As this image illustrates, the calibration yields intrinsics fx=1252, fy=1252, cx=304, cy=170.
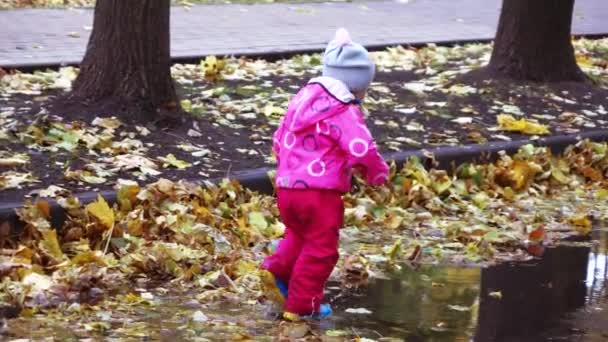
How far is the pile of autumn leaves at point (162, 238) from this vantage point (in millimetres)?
5734

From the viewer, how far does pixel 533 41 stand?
10.9 metres

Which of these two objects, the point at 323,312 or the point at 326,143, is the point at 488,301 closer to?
the point at 323,312

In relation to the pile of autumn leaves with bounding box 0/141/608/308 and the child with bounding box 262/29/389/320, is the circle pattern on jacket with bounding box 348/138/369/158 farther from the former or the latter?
the pile of autumn leaves with bounding box 0/141/608/308

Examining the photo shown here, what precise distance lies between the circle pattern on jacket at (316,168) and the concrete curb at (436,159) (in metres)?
1.63

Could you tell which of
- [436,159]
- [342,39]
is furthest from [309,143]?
[436,159]

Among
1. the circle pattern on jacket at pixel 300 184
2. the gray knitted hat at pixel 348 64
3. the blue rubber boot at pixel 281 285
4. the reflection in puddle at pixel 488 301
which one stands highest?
the gray knitted hat at pixel 348 64

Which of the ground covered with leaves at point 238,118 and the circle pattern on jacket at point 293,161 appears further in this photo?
the ground covered with leaves at point 238,118

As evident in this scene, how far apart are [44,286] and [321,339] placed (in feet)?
4.15

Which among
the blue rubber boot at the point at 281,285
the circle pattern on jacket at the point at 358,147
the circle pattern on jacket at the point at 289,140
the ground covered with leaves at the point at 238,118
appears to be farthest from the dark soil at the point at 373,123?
the circle pattern on jacket at the point at 358,147

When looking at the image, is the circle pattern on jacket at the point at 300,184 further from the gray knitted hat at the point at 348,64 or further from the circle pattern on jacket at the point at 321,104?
the gray knitted hat at the point at 348,64

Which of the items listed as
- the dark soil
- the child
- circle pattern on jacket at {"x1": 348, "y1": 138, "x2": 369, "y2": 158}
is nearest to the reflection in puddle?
the child

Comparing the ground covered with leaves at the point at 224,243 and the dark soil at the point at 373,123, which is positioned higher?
the dark soil at the point at 373,123

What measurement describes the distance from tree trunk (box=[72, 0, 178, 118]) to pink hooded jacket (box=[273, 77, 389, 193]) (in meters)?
2.88

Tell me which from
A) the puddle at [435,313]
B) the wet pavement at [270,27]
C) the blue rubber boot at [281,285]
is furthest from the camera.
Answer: the wet pavement at [270,27]
